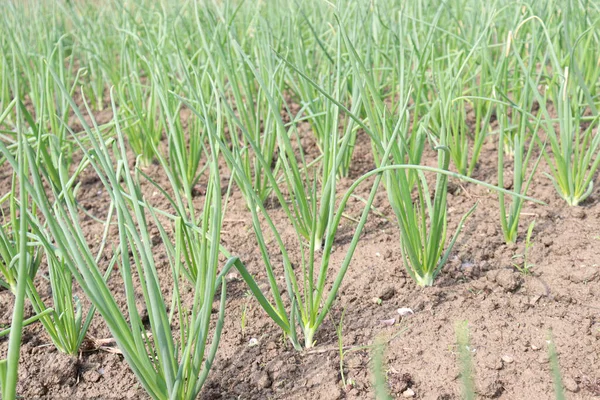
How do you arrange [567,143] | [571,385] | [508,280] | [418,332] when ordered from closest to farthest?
[571,385]
[418,332]
[508,280]
[567,143]

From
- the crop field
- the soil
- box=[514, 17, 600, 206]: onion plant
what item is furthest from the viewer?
box=[514, 17, 600, 206]: onion plant

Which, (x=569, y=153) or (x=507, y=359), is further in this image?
(x=569, y=153)

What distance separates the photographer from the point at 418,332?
1.40m

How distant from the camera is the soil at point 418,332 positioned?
49.9 inches

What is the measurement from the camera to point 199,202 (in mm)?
2160

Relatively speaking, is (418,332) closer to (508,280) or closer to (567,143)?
(508,280)

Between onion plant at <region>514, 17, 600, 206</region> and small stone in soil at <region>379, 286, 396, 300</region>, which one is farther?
onion plant at <region>514, 17, 600, 206</region>

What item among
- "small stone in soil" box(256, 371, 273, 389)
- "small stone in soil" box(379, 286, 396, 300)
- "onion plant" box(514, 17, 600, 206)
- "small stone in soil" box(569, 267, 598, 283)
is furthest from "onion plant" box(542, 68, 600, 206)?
"small stone in soil" box(256, 371, 273, 389)

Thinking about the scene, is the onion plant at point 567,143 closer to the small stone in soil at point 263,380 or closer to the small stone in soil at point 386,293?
the small stone in soil at point 386,293

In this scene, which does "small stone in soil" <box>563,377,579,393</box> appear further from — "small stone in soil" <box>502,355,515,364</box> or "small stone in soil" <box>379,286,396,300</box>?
"small stone in soil" <box>379,286,396,300</box>

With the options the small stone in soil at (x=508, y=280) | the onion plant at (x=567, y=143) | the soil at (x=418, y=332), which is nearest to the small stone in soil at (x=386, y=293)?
the soil at (x=418, y=332)

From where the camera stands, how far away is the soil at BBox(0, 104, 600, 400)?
1.27 meters

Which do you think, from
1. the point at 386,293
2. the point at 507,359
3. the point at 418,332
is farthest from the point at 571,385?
the point at 386,293

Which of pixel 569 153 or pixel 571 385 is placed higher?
pixel 569 153
